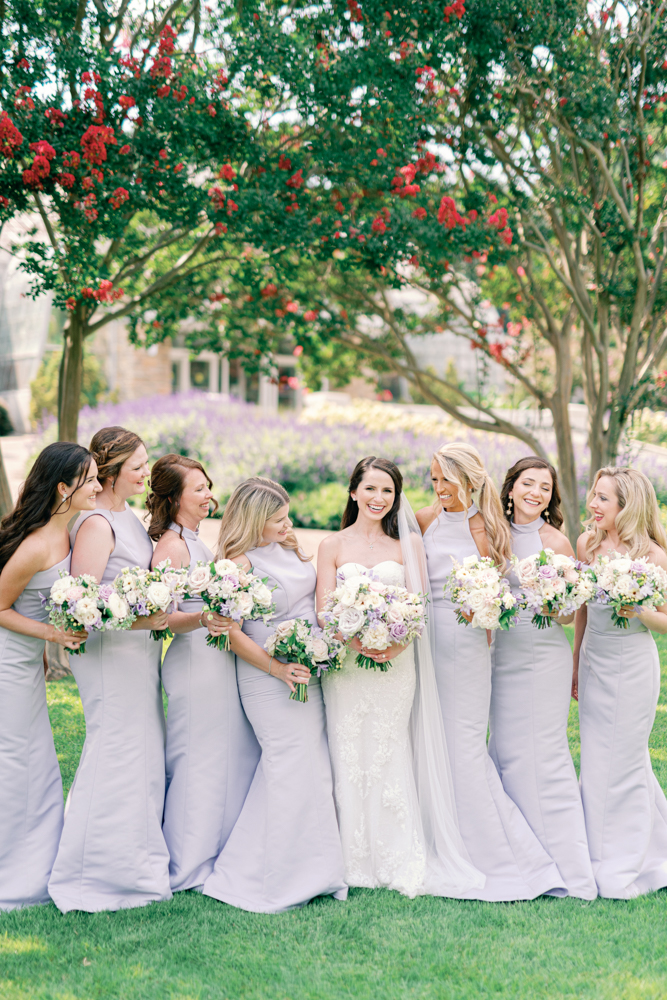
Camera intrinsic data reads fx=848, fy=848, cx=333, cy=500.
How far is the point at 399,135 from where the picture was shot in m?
7.14

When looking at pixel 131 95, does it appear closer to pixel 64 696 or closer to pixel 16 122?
pixel 16 122

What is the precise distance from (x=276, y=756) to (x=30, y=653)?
4.41 feet

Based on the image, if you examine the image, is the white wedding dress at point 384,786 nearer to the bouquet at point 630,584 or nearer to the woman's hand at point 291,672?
the woman's hand at point 291,672

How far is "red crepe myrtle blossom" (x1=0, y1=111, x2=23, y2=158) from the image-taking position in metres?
5.71

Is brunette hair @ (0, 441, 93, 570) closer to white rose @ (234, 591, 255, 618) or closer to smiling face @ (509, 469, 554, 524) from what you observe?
white rose @ (234, 591, 255, 618)

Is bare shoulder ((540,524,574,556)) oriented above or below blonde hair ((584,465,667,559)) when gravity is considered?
below

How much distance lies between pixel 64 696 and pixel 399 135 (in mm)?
5679

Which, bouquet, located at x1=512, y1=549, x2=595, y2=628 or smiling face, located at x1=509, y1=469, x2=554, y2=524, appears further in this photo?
smiling face, located at x1=509, y1=469, x2=554, y2=524

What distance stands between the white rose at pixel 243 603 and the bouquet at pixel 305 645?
11.3 inches

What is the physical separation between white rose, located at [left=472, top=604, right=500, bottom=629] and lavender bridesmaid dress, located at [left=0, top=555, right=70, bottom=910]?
2054mm

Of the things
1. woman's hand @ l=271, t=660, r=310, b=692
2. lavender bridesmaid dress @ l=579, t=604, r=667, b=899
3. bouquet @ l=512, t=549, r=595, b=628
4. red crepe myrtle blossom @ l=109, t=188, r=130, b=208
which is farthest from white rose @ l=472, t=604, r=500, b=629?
red crepe myrtle blossom @ l=109, t=188, r=130, b=208

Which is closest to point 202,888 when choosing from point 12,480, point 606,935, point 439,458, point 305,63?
point 606,935

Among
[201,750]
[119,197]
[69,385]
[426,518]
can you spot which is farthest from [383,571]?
[69,385]

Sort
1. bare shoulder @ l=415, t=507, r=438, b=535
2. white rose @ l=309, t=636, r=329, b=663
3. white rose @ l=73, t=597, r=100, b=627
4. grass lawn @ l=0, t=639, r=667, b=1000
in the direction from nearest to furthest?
grass lawn @ l=0, t=639, r=667, b=1000
white rose @ l=73, t=597, r=100, b=627
white rose @ l=309, t=636, r=329, b=663
bare shoulder @ l=415, t=507, r=438, b=535
